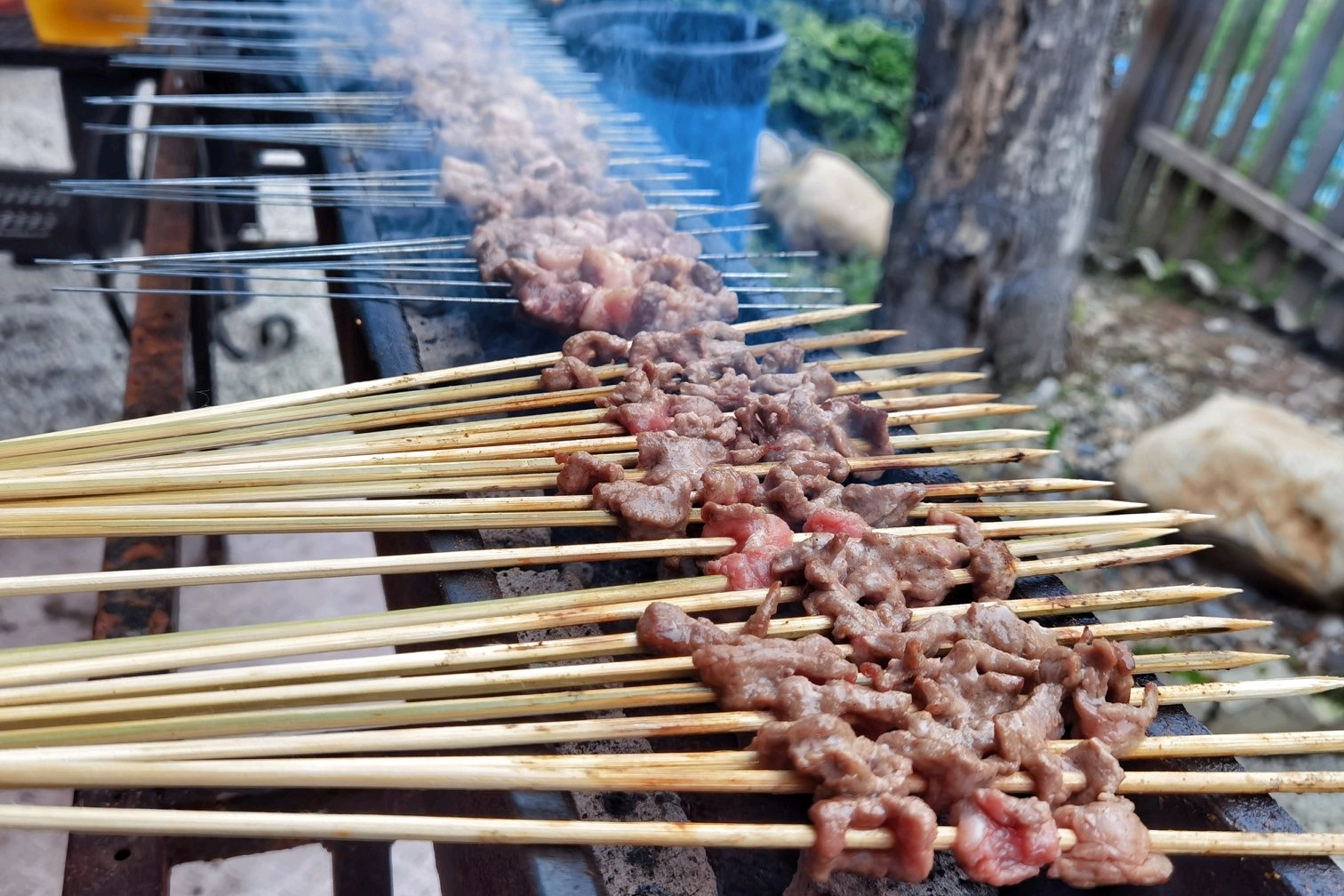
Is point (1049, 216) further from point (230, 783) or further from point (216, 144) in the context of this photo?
point (230, 783)

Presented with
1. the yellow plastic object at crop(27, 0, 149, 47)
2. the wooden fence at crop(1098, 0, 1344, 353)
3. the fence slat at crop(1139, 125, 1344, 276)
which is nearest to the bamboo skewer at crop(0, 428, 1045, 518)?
the yellow plastic object at crop(27, 0, 149, 47)

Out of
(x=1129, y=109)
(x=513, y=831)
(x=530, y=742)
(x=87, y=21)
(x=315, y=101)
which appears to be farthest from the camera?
(x=1129, y=109)

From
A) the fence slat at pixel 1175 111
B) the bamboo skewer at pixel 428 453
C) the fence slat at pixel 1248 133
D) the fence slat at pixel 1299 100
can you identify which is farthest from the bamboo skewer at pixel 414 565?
the fence slat at pixel 1175 111

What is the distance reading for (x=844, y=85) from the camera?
11289 mm

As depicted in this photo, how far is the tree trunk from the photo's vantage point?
560 cm

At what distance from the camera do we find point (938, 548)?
2.29 metres

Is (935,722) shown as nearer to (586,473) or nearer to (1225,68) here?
(586,473)

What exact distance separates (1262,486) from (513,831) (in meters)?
4.97

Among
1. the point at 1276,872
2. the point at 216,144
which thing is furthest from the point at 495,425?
the point at 216,144

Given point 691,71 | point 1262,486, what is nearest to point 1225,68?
point 1262,486

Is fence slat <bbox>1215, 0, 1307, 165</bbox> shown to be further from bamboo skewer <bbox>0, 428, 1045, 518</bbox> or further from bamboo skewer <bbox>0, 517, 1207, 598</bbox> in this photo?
bamboo skewer <bbox>0, 517, 1207, 598</bbox>

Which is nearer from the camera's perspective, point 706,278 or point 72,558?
point 706,278

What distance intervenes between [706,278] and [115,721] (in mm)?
2451

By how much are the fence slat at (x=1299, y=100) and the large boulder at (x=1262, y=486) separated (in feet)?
10.3
